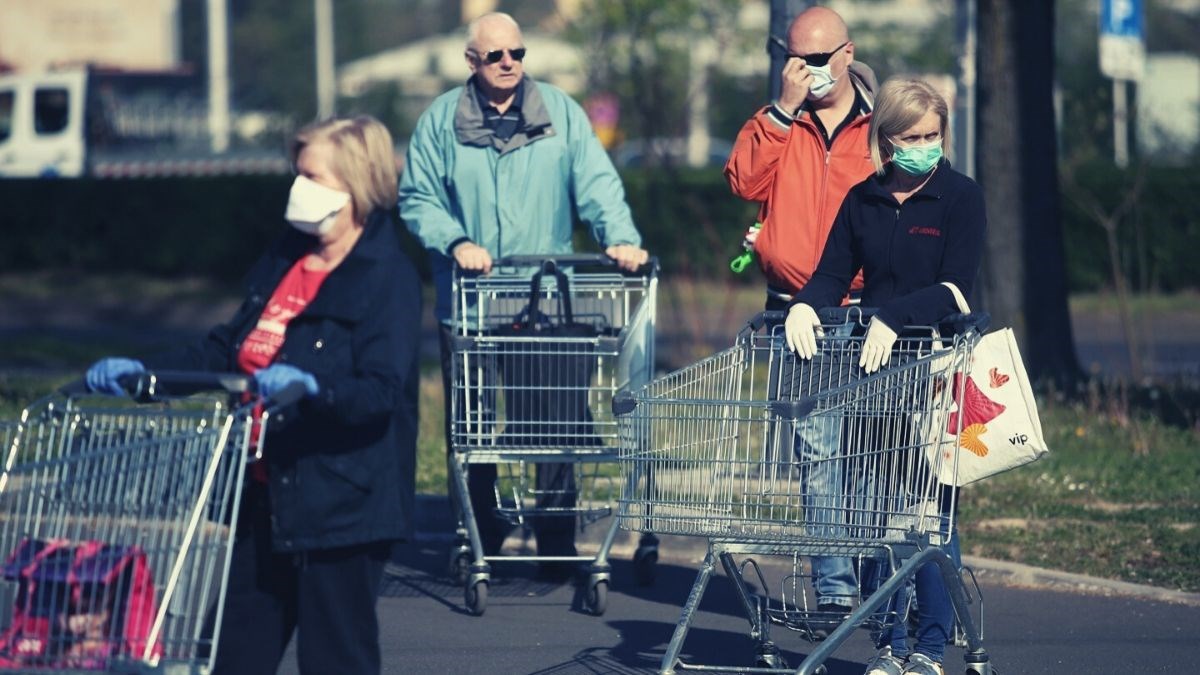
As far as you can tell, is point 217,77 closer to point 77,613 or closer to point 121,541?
point 121,541

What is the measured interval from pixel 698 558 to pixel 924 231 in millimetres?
2933

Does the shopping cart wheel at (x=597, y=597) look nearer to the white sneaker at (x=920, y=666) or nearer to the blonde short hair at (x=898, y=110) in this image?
the white sneaker at (x=920, y=666)

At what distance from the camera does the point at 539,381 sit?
22.3 ft

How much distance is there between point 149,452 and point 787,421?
1813mm

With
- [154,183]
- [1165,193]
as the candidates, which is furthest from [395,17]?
[1165,193]

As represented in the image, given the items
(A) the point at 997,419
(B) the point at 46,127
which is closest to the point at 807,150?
(A) the point at 997,419

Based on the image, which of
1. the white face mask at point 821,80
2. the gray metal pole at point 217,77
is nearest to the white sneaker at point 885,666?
the white face mask at point 821,80

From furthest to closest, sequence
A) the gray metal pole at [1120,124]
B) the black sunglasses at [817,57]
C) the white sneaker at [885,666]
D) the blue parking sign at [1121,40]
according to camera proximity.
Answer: the gray metal pole at [1120,124] < the blue parking sign at [1121,40] < the black sunglasses at [817,57] < the white sneaker at [885,666]

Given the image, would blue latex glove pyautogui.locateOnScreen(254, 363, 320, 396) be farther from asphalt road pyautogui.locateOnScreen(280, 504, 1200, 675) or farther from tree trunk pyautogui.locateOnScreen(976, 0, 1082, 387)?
tree trunk pyautogui.locateOnScreen(976, 0, 1082, 387)

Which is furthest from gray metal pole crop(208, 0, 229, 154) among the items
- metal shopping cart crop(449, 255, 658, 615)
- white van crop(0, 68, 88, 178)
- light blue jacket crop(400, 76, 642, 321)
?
metal shopping cart crop(449, 255, 658, 615)

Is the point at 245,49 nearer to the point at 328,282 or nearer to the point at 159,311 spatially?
the point at 159,311

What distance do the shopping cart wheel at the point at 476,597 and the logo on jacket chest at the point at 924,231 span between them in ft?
7.74

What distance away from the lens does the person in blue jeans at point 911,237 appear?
527cm

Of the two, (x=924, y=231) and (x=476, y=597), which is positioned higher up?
(x=924, y=231)
